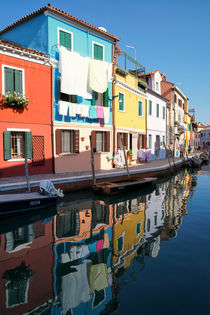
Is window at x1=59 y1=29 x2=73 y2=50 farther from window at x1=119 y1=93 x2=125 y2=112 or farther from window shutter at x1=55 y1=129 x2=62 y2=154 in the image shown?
window at x1=119 y1=93 x2=125 y2=112

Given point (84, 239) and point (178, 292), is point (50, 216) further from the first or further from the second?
point (178, 292)

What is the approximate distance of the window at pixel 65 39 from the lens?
14.2 meters

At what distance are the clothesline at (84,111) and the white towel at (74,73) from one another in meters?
0.71

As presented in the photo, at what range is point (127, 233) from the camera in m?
7.11

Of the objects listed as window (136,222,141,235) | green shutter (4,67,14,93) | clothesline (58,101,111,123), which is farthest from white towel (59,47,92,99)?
window (136,222,141,235)

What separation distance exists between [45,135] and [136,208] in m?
6.94

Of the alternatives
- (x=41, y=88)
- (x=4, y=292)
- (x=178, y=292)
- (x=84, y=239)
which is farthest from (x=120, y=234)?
(x=41, y=88)

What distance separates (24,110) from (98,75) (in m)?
5.67

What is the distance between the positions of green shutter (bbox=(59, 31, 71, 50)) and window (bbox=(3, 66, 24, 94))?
11.4ft

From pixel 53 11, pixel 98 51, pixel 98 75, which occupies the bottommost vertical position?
pixel 98 75

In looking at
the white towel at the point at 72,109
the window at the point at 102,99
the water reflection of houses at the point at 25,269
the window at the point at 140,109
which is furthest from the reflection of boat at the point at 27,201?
the window at the point at 140,109

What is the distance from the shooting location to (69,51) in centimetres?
1421

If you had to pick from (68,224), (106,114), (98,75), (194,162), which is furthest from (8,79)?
(194,162)

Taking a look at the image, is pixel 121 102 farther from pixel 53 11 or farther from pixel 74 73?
pixel 53 11
